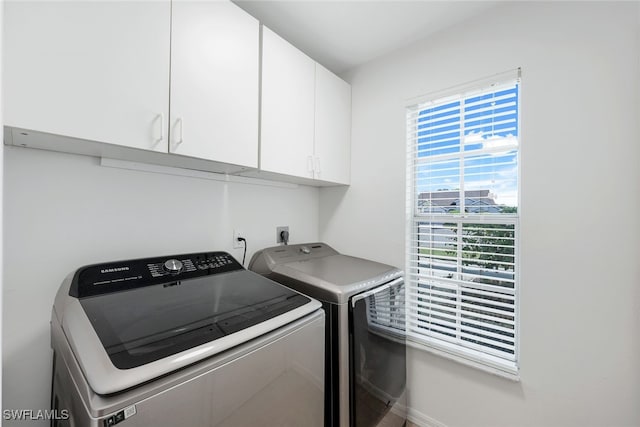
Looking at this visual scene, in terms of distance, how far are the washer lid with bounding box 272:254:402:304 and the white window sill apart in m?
0.49

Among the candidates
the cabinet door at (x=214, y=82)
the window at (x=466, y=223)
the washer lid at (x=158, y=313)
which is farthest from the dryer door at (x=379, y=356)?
the cabinet door at (x=214, y=82)

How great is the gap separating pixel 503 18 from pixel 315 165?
4.34ft

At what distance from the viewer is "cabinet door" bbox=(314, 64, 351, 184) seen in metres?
1.89

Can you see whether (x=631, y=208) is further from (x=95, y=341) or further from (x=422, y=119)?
(x=95, y=341)

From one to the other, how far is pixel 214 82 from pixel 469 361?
201 cm

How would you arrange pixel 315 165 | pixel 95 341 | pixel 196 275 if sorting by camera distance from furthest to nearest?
pixel 315 165, pixel 196 275, pixel 95 341

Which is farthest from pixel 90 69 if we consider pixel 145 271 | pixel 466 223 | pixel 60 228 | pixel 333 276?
pixel 466 223

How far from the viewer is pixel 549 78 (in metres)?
1.43

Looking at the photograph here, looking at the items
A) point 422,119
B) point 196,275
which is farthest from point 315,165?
point 196,275

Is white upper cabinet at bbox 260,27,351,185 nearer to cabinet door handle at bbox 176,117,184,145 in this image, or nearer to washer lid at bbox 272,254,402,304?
cabinet door handle at bbox 176,117,184,145

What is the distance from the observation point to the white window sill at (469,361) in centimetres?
153

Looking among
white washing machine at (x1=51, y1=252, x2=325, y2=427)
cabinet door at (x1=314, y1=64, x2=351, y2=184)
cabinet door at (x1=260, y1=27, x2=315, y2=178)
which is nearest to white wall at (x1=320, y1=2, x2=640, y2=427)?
cabinet door at (x1=314, y1=64, x2=351, y2=184)

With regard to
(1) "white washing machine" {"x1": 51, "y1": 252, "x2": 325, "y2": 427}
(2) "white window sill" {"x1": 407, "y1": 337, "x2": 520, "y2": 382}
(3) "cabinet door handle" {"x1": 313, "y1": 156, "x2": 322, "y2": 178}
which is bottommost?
(2) "white window sill" {"x1": 407, "y1": 337, "x2": 520, "y2": 382}

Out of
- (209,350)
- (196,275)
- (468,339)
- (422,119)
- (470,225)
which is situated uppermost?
(422,119)
